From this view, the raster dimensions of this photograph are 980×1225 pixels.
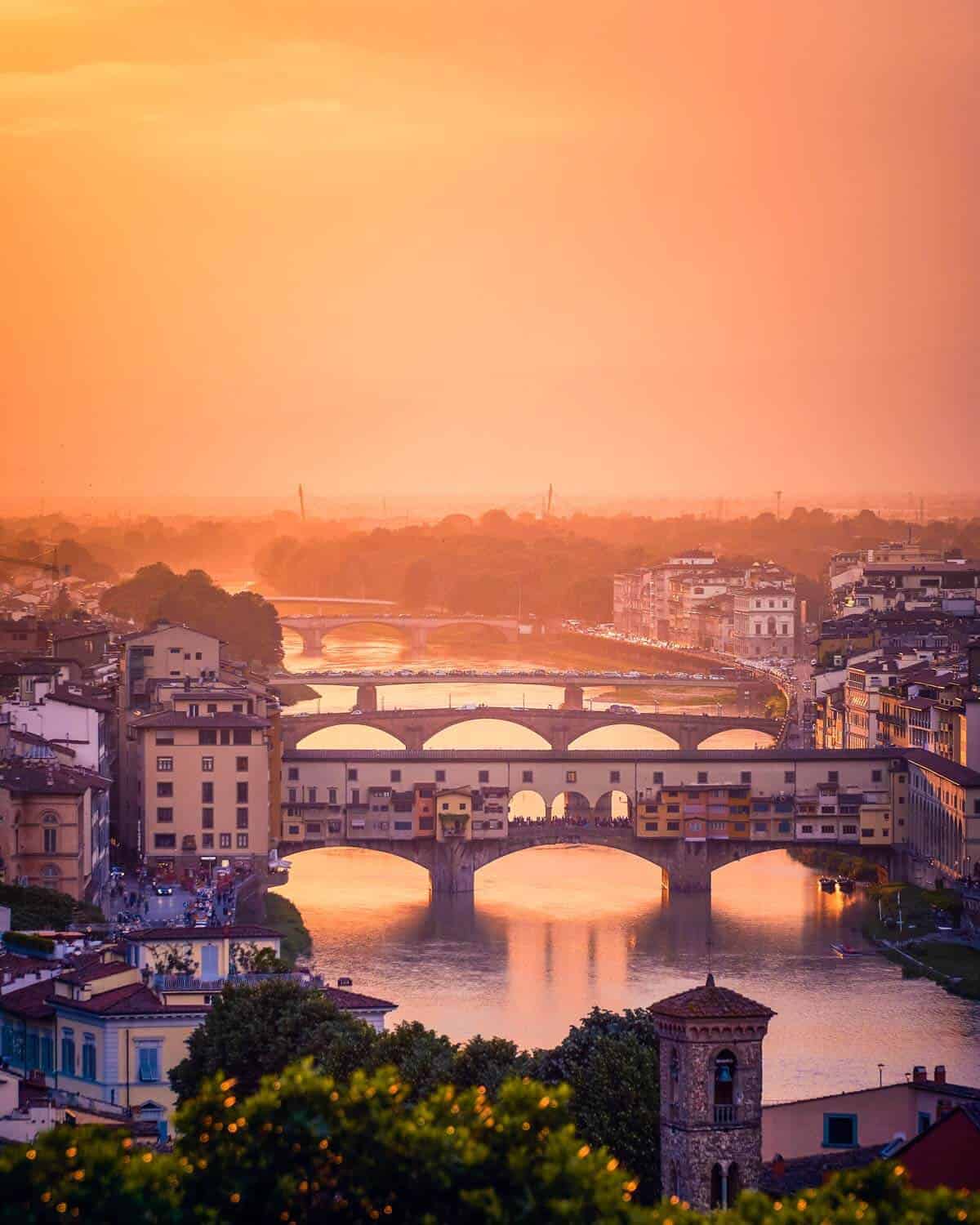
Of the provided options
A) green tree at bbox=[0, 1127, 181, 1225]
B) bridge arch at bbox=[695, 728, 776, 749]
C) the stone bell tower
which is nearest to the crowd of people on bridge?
bridge arch at bbox=[695, 728, 776, 749]

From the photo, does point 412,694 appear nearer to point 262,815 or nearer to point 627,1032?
point 262,815

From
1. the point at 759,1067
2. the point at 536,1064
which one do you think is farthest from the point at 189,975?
the point at 759,1067

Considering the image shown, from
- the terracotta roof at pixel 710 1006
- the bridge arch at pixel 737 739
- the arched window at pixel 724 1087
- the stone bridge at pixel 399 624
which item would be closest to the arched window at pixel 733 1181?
the arched window at pixel 724 1087

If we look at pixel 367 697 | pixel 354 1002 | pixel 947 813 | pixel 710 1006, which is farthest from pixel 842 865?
pixel 367 697

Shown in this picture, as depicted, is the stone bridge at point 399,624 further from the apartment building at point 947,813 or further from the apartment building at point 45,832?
the apartment building at point 45,832

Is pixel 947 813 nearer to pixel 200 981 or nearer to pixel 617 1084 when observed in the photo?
pixel 200 981
